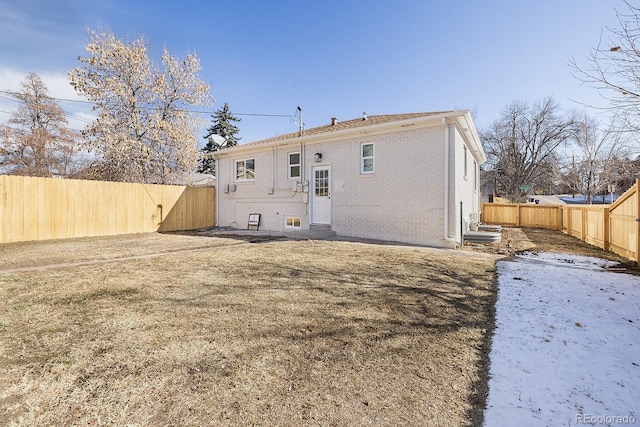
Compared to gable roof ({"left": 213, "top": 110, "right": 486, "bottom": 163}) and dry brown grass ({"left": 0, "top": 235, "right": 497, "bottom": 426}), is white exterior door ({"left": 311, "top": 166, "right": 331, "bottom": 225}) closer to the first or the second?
gable roof ({"left": 213, "top": 110, "right": 486, "bottom": 163})

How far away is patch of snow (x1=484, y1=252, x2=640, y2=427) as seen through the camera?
1.91 m

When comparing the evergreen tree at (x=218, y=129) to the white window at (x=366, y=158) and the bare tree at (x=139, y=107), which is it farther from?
the white window at (x=366, y=158)

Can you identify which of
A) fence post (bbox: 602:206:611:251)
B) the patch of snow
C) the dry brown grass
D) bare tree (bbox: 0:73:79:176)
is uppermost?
bare tree (bbox: 0:73:79:176)

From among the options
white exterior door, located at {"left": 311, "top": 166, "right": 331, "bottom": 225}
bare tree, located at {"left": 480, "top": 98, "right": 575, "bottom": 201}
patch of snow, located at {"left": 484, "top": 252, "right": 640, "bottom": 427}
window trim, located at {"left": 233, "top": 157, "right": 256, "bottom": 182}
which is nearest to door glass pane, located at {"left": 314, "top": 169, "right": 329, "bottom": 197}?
white exterior door, located at {"left": 311, "top": 166, "right": 331, "bottom": 225}

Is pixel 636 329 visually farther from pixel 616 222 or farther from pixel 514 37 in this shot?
pixel 514 37

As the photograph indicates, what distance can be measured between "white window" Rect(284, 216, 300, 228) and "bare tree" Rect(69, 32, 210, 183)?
8.98 metres

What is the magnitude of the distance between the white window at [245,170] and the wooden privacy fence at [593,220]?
12.2m

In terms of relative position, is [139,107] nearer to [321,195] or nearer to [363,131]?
[321,195]

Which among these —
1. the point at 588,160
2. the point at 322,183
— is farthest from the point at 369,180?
the point at 588,160

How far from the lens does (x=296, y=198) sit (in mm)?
11836

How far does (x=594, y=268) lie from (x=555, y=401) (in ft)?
18.5

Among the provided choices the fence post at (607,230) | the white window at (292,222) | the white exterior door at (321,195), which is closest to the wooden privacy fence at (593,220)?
the fence post at (607,230)

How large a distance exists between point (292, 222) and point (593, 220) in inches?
422

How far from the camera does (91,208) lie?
428 inches
